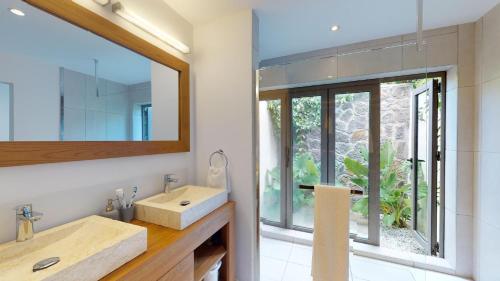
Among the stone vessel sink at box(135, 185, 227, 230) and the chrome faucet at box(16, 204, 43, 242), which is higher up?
the chrome faucet at box(16, 204, 43, 242)

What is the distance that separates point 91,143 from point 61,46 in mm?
506

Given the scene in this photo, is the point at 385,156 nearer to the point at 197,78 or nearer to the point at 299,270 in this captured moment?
the point at 299,270

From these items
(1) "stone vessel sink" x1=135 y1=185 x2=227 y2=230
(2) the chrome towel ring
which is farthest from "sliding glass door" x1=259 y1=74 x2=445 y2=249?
(1) "stone vessel sink" x1=135 y1=185 x2=227 y2=230

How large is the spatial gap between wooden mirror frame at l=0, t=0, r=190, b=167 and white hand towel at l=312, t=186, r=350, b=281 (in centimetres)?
127

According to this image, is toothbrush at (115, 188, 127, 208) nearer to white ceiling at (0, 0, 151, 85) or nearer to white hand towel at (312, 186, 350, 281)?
white ceiling at (0, 0, 151, 85)

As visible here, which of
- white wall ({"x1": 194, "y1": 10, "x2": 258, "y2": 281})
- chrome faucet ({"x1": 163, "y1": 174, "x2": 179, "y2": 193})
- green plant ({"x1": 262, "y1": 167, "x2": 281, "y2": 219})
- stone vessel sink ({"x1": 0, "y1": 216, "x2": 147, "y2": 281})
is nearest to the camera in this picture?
stone vessel sink ({"x1": 0, "y1": 216, "x2": 147, "y2": 281})

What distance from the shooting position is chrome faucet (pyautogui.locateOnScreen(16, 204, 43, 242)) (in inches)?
33.0

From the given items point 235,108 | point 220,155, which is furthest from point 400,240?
point 235,108

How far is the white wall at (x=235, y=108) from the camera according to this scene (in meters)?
1.65

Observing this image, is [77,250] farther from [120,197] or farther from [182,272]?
[182,272]

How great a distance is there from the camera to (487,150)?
64.8 inches

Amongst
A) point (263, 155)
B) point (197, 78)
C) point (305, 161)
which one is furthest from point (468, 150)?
point (197, 78)

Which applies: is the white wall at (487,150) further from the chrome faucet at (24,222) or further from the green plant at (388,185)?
the chrome faucet at (24,222)

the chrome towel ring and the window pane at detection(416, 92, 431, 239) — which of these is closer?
the chrome towel ring
